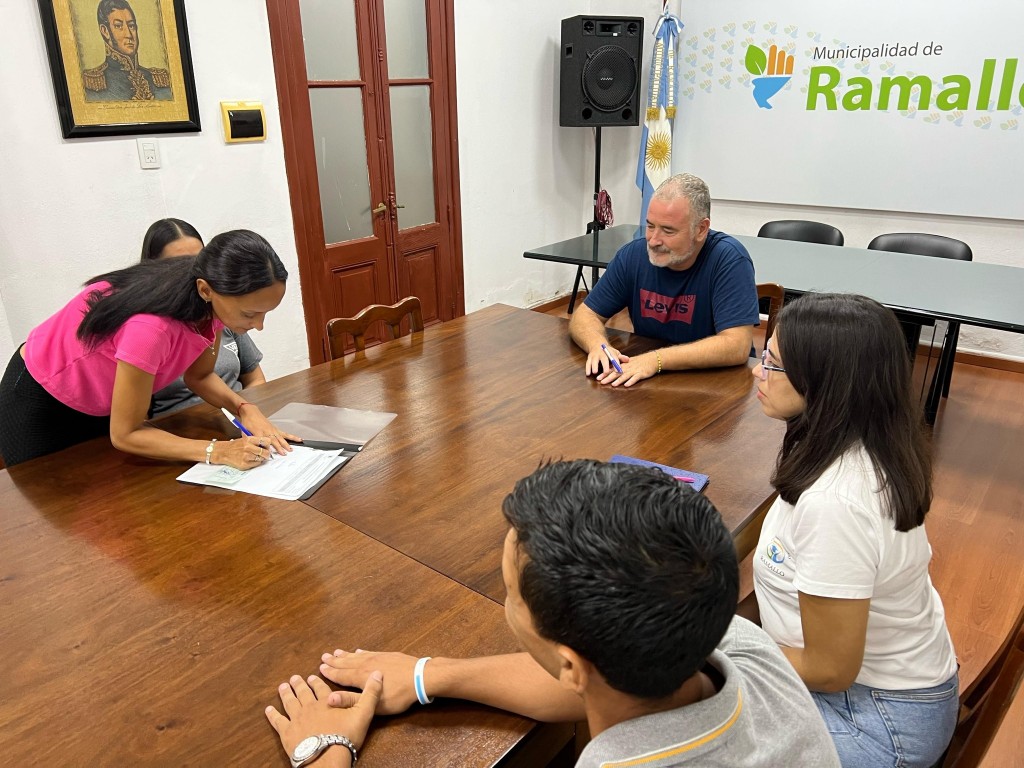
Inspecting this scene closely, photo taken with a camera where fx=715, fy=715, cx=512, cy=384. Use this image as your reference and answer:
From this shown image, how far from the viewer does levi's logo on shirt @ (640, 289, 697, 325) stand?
2.36 metres

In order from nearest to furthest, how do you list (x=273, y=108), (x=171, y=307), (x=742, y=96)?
(x=171, y=307) < (x=273, y=108) < (x=742, y=96)

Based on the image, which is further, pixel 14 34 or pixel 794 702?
pixel 14 34

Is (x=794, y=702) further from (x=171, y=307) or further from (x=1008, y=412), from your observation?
(x=1008, y=412)

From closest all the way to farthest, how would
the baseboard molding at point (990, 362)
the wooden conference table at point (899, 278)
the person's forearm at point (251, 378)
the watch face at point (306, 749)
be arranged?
the watch face at point (306, 749)
the person's forearm at point (251, 378)
the wooden conference table at point (899, 278)
the baseboard molding at point (990, 362)

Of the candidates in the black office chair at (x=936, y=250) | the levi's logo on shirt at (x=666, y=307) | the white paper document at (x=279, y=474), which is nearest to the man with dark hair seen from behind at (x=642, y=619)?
the white paper document at (x=279, y=474)

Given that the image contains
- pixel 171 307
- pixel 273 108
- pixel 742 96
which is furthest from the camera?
pixel 742 96

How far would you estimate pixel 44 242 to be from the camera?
9.09ft

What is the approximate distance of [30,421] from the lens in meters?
1.68

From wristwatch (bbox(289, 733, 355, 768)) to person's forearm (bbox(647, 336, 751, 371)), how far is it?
1454 millimetres

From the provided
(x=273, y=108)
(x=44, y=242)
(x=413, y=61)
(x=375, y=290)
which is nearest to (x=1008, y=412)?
(x=375, y=290)

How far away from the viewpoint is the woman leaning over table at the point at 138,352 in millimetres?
1533

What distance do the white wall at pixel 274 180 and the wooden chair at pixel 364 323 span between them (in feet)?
4.25

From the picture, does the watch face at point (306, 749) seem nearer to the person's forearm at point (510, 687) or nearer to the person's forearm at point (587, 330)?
the person's forearm at point (510, 687)

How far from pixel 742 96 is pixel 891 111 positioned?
0.93 m
